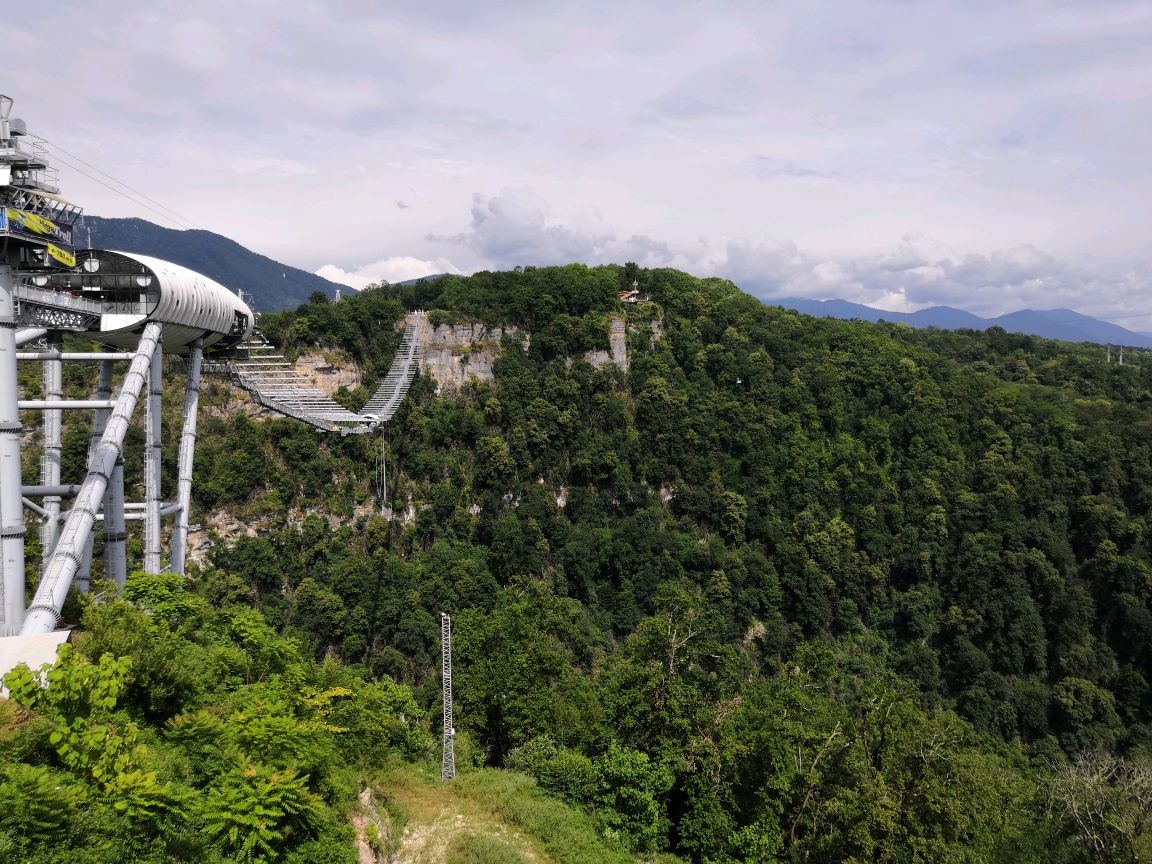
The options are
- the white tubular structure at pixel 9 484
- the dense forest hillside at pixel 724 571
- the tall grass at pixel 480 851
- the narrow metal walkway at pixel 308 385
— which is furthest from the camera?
the narrow metal walkway at pixel 308 385

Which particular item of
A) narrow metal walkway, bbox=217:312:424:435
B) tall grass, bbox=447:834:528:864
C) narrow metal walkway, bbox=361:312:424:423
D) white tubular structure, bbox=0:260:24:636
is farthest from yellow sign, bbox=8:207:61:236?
narrow metal walkway, bbox=361:312:424:423

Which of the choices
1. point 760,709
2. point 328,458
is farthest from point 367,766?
point 328,458

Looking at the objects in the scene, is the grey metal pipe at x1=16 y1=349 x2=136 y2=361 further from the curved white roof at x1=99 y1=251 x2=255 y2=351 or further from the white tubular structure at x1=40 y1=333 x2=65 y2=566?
the curved white roof at x1=99 y1=251 x2=255 y2=351

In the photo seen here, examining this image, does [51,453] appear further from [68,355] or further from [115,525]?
[68,355]

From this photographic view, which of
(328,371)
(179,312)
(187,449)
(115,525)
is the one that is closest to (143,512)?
(115,525)

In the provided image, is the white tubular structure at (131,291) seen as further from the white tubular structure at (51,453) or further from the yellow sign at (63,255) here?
the yellow sign at (63,255)

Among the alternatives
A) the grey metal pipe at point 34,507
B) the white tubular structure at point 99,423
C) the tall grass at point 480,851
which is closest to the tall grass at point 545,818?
the tall grass at point 480,851

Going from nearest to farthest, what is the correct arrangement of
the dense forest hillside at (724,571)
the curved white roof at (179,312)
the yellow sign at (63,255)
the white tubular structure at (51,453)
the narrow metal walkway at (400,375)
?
the yellow sign at (63,255), the white tubular structure at (51,453), the curved white roof at (179,312), the dense forest hillside at (724,571), the narrow metal walkway at (400,375)
